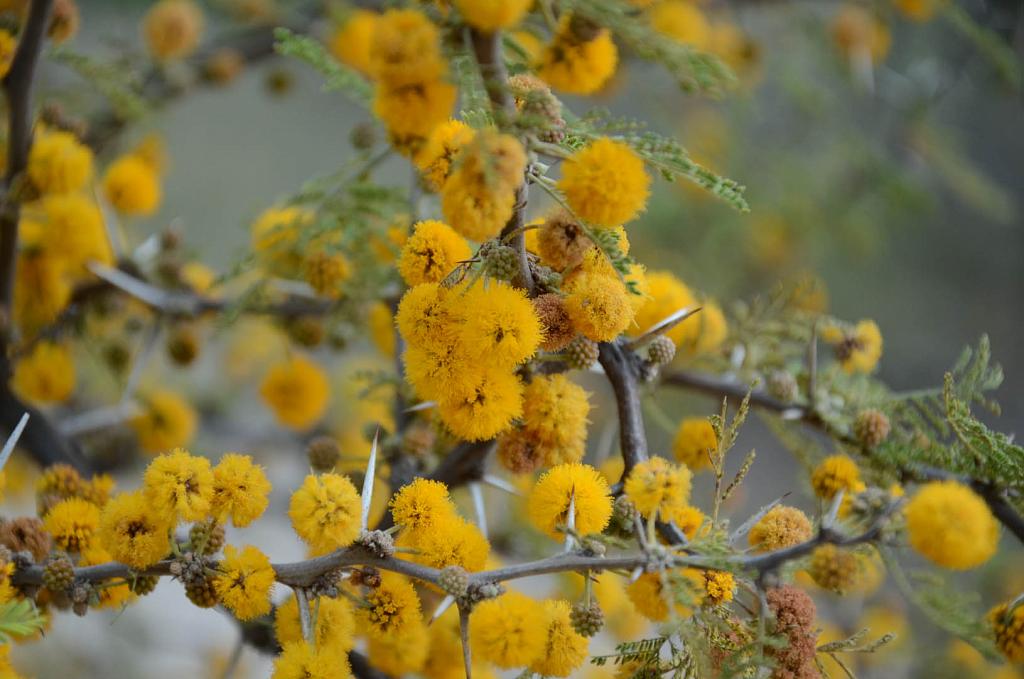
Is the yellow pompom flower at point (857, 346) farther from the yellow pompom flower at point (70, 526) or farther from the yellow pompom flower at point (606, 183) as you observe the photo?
the yellow pompom flower at point (70, 526)

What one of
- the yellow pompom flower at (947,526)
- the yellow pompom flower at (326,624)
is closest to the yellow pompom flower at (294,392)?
the yellow pompom flower at (326,624)

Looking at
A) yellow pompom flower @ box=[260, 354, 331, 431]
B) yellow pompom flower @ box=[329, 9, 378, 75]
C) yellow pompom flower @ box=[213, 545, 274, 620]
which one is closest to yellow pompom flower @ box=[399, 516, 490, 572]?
yellow pompom flower @ box=[213, 545, 274, 620]

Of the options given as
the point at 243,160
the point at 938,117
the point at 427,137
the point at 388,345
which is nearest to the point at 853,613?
the point at 388,345

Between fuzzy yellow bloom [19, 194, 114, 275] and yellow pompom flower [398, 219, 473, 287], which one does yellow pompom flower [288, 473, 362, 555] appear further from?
fuzzy yellow bloom [19, 194, 114, 275]

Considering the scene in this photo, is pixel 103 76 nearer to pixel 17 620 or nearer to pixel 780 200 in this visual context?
pixel 17 620

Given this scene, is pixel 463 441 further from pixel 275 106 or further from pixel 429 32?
pixel 275 106
